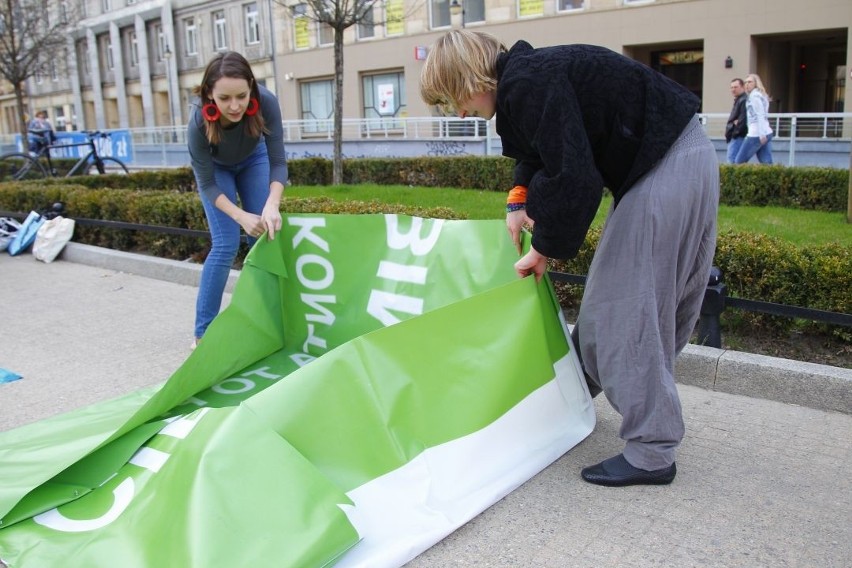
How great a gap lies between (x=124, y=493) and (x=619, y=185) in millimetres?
1929

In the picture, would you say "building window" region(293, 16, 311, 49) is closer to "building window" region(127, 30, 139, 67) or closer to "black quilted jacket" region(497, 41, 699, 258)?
"building window" region(127, 30, 139, 67)

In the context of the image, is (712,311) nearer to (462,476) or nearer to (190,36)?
(462,476)

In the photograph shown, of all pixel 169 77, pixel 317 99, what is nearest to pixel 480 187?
pixel 317 99

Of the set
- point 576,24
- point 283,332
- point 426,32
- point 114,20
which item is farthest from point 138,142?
point 283,332

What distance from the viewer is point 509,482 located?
2787 mm

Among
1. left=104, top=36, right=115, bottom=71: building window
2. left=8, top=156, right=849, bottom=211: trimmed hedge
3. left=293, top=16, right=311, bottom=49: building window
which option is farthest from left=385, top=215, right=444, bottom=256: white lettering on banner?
left=104, top=36, right=115, bottom=71: building window

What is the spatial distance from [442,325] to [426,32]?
25368 millimetres

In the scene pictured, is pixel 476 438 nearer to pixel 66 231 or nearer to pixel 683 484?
pixel 683 484

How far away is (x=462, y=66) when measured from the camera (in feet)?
8.36

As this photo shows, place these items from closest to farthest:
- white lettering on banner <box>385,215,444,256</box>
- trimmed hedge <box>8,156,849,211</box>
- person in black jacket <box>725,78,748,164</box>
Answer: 1. white lettering on banner <box>385,215,444,256</box>
2. trimmed hedge <box>8,156,849,211</box>
3. person in black jacket <box>725,78,748,164</box>

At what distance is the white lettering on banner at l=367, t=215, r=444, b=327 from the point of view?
11.9 ft

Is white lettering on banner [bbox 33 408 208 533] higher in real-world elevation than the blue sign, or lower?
lower

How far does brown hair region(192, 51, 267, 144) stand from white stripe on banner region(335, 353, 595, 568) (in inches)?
84.4

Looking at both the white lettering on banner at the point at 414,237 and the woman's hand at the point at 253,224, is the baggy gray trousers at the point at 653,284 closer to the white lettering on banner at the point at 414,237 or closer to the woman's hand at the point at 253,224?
the white lettering on banner at the point at 414,237
